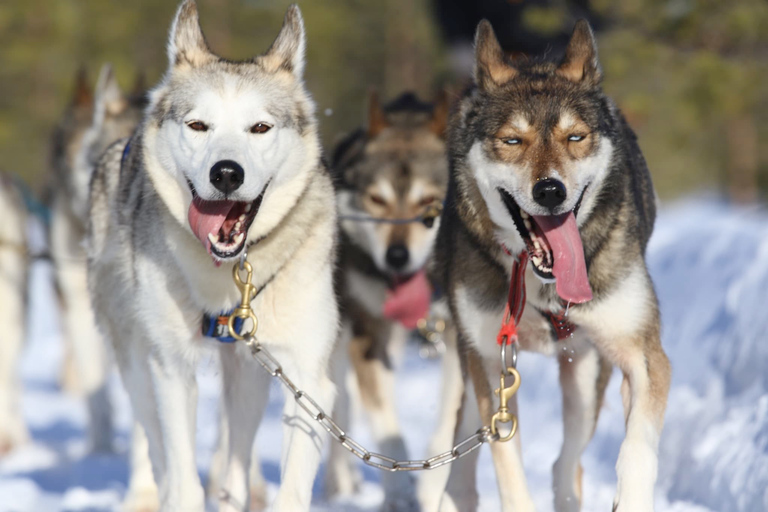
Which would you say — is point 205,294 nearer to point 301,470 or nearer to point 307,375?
point 307,375

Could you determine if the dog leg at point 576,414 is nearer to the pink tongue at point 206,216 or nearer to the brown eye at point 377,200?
the pink tongue at point 206,216

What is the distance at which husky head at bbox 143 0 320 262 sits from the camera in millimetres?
3205

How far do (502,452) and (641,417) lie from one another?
53 cm

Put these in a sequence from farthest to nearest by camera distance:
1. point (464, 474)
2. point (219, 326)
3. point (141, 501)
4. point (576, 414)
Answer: point (141, 501) < point (464, 474) < point (576, 414) < point (219, 326)

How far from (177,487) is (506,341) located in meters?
1.32

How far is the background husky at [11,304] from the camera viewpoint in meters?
Answer: 6.10

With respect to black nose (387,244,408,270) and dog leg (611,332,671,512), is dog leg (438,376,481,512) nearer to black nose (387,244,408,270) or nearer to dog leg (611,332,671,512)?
dog leg (611,332,671,512)

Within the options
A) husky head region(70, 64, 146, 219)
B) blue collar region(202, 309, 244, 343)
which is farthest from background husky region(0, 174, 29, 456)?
blue collar region(202, 309, 244, 343)

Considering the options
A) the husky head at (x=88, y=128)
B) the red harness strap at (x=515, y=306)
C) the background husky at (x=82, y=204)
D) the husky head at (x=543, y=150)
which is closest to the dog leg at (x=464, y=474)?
the red harness strap at (x=515, y=306)

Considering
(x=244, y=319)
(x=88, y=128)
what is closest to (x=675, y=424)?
(x=244, y=319)

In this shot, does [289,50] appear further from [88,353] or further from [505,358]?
[88,353]

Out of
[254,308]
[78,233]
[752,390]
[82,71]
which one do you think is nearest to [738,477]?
[752,390]

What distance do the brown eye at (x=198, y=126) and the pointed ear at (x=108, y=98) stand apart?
320 cm

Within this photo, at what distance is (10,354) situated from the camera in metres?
6.30
